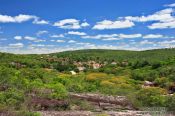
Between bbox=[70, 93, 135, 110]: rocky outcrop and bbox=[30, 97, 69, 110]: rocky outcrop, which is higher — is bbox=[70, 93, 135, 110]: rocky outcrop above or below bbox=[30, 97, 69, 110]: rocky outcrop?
below

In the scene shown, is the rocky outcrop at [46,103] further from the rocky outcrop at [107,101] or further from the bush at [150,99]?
the bush at [150,99]

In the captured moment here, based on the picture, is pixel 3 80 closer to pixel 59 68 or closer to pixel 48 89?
pixel 48 89

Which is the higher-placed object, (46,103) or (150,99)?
(46,103)

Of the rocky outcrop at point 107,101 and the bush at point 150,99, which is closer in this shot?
the rocky outcrop at point 107,101

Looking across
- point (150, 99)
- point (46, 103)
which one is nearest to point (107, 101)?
point (150, 99)

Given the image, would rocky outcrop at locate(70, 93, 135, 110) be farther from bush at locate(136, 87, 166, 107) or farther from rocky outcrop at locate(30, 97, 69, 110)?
rocky outcrop at locate(30, 97, 69, 110)

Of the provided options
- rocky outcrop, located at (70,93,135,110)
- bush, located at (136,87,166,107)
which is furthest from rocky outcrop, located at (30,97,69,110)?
bush, located at (136,87,166,107)

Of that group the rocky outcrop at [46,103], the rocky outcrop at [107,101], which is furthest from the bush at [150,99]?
the rocky outcrop at [46,103]

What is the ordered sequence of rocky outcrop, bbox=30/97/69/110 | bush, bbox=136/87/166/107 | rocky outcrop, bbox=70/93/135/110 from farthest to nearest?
1. bush, bbox=136/87/166/107
2. rocky outcrop, bbox=70/93/135/110
3. rocky outcrop, bbox=30/97/69/110

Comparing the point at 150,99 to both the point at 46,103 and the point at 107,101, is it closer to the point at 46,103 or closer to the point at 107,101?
the point at 107,101

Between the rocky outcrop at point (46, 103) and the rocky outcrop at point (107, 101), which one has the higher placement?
the rocky outcrop at point (46, 103)

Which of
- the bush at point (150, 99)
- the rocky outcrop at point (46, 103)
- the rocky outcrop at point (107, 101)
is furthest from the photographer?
the bush at point (150, 99)

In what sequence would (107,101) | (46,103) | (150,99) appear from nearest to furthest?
(46,103)
(107,101)
(150,99)

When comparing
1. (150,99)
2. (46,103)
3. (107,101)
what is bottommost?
(150,99)
